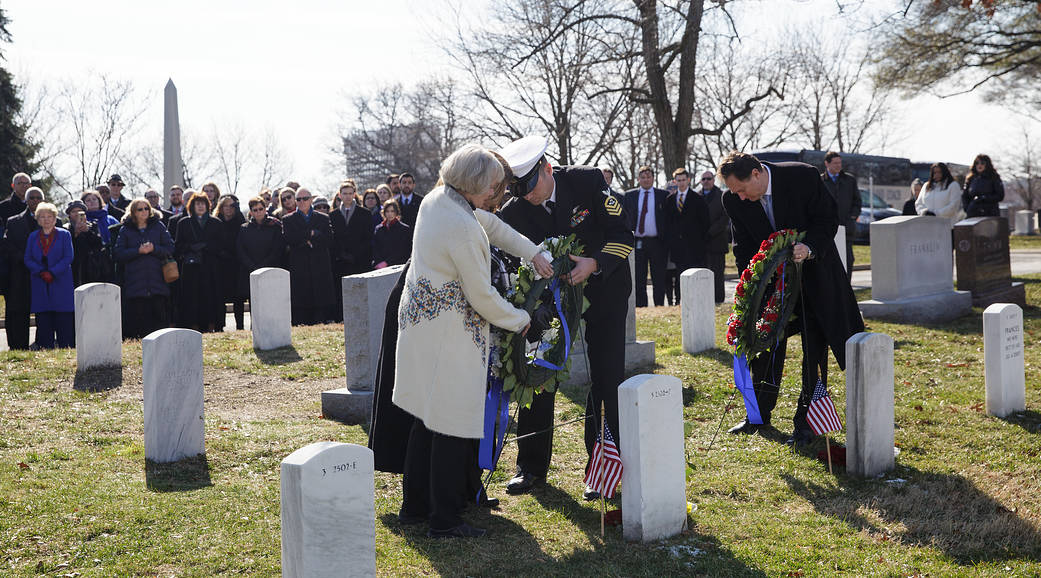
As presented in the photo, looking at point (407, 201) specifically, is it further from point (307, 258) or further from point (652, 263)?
point (652, 263)

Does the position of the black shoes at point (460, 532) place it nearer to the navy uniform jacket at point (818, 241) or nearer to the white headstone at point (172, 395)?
the white headstone at point (172, 395)

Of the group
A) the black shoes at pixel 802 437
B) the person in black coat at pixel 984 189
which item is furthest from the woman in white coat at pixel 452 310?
the person in black coat at pixel 984 189

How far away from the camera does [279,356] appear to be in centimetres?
1067

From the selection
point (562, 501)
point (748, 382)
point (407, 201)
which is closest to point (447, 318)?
point (562, 501)

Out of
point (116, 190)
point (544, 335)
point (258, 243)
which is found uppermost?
point (116, 190)

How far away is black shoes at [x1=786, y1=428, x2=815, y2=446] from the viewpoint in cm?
679

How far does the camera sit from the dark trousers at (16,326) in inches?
471

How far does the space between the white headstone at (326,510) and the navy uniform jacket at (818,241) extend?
150 inches

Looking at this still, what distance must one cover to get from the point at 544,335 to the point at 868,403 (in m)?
2.16

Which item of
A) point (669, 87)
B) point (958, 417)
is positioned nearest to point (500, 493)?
point (958, 417)

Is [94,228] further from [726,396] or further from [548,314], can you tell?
→ [548,314]

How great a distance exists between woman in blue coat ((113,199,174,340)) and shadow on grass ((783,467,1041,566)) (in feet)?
28.0

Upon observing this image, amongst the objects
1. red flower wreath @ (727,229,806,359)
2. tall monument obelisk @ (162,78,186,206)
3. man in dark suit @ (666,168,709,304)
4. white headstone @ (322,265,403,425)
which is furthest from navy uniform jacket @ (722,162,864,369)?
tall monument obelisk @ (162,78,186,206)

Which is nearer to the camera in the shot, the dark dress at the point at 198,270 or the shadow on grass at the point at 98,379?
the shadow on grass at the point at 98,379
